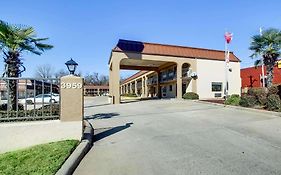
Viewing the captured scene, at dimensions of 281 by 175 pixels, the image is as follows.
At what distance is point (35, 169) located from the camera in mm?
5074

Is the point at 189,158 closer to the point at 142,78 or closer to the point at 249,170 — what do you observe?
the point at 249,170

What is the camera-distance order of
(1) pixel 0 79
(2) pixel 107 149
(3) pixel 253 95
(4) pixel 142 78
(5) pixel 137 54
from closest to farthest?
(2) pixel 107 149
(1) pixel 0 79
(3) pixel 253 95
(5) pixel 137 54
(4) pixel 142 78

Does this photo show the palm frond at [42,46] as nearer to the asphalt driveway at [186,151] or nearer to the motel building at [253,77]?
the asphalt driveway at [186,151]

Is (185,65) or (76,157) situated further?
(185,65)

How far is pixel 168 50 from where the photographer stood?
103ft

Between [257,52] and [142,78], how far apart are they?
34.0 meters

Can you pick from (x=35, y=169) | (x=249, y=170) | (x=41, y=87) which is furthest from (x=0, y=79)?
(x=249, y=170)

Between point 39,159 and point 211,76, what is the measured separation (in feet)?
97.0

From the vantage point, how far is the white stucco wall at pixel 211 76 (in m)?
31.9

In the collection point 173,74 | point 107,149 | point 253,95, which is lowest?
point 107,149

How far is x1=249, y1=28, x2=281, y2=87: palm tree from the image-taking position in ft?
72.1

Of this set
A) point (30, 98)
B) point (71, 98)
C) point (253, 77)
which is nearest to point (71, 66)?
point (71, 98)

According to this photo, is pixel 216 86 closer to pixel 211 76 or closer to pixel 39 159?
pixel 211 76

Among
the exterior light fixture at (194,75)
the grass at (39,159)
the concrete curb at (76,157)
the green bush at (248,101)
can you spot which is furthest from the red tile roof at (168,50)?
the grass at (39,159)
